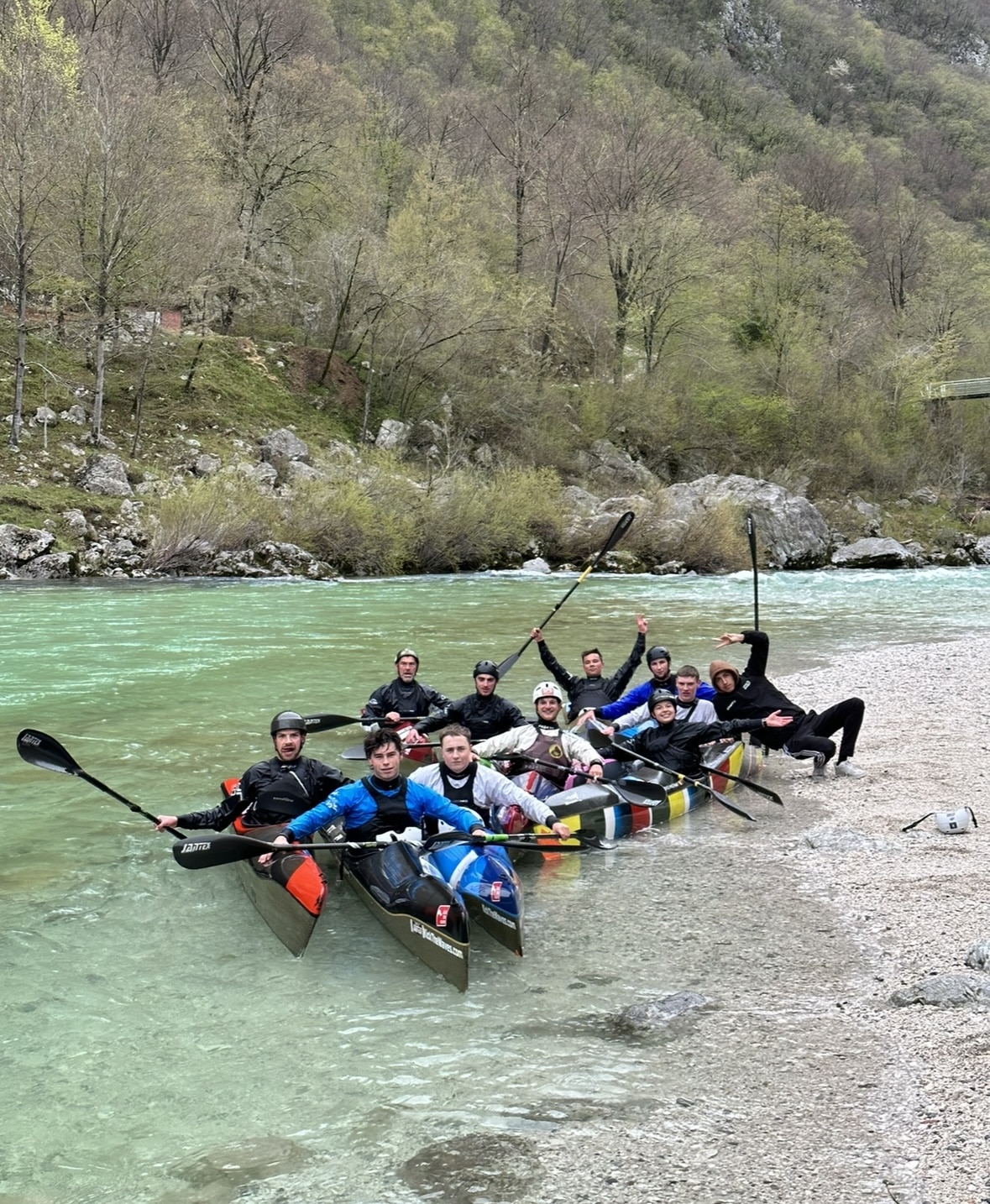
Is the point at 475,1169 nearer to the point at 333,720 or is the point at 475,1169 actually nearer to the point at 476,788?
the point at 476,788

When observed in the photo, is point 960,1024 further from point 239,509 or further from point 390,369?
point 390,369

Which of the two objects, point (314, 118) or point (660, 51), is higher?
point (660, 51)

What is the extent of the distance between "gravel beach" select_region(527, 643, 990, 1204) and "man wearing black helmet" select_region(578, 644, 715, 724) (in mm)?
2260

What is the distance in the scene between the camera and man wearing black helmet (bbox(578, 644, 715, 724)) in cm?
987

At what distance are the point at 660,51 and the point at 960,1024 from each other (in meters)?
112

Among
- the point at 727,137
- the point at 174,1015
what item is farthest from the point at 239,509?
the point at 727,137

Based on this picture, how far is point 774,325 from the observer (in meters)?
41.2

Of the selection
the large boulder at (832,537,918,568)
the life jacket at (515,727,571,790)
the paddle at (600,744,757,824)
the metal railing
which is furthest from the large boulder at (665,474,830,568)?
the life jacket at (515,727,571,790)

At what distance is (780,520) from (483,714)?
86.2ft

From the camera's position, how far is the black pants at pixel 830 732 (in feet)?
29.8

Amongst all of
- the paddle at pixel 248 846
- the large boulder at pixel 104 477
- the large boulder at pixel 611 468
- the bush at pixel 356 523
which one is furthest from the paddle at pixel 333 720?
the large boulder at pixel 611 468

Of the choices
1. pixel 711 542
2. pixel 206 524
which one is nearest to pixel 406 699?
pixel 206 524

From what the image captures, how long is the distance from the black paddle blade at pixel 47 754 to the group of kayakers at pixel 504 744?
854mm

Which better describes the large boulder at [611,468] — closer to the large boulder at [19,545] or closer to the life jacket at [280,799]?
the large boulder at [19,545]
